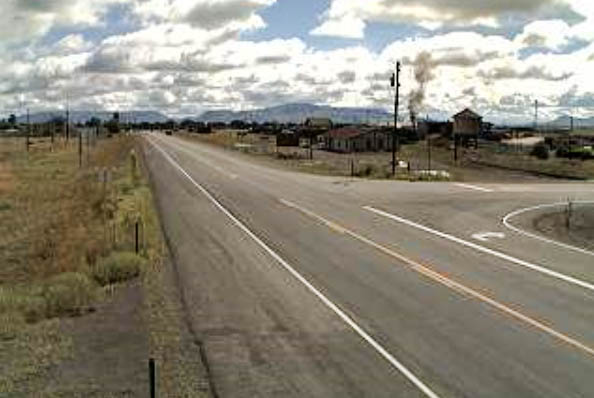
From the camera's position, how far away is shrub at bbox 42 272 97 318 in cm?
1802

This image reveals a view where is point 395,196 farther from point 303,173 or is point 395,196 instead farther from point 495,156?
point 495,156

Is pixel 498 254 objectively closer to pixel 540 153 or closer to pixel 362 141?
pixel 540 153

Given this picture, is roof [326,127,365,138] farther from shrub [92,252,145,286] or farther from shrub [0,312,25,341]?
shrub [0,312,25,341]

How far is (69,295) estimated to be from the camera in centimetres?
1858

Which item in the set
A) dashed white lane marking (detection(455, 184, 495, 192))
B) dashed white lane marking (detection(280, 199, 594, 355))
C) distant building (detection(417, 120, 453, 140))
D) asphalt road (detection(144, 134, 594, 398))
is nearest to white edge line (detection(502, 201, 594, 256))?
asphalt road (detection(144, 134, 594, 398))

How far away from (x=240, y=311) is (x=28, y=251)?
48.4ft

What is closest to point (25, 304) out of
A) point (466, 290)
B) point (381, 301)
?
point (381, 301)

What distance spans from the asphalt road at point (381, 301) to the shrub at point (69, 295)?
2.05 m

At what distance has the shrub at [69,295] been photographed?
18016 millimetres

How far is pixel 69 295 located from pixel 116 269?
10.7ft

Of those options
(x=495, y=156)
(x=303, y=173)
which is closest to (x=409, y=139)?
(x=495, y=156)

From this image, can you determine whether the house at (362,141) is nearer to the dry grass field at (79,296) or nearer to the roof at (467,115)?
the roof at (467,115)

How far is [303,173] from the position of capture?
66.9m

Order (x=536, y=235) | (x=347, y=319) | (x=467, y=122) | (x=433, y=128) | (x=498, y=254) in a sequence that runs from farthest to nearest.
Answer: (x=433, y=128) → (x=467, y=122) → (x=536, y=235) → (x=498, y=254) → (x=347, y=319)
